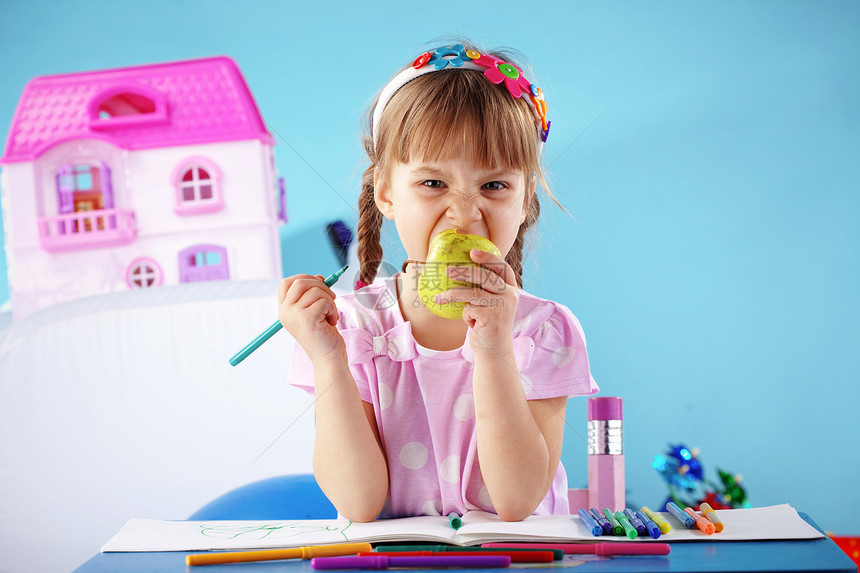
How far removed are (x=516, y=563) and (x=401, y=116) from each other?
48 centimetres

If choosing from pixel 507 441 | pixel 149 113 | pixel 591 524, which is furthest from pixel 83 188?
pixel 591 524

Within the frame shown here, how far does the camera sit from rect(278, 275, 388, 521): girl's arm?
2.37ft

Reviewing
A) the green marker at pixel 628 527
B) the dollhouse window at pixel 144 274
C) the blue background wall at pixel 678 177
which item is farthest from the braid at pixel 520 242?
the dollhouse window at pixel 144 274

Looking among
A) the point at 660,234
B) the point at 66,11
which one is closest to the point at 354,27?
the point at 66,11

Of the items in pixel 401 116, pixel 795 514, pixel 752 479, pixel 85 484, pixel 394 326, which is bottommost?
pixel 752 479

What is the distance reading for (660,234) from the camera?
2186 millimetres

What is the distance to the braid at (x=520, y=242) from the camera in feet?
3.15

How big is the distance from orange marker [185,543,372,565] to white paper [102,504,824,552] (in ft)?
0.09

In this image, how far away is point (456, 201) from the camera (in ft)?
2.45

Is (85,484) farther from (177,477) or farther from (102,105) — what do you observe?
(102,105)

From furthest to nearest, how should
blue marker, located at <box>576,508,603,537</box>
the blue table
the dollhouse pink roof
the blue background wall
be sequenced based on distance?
1. the blue background wall
2. the dollhouse pink roof
3. blue marker, located at <box>576,508,603,537</box>
4. the blue table

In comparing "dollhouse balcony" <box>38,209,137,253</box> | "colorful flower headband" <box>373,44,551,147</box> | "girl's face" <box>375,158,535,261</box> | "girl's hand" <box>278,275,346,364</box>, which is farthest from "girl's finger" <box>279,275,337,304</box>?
"dollhouse balcony" <box>38,209,137,253</box>

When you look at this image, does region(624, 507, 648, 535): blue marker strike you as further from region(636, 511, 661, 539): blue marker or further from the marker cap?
the marker cap

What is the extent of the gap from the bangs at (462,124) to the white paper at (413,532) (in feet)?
1.13
